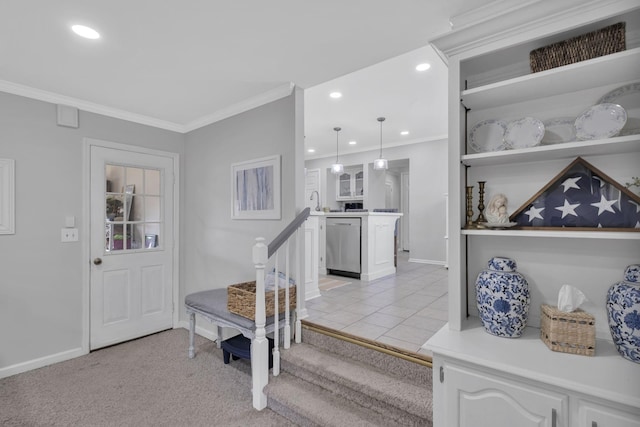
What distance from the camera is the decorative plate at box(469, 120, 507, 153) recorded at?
1680 millimetres

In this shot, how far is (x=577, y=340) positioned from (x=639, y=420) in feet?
1.05

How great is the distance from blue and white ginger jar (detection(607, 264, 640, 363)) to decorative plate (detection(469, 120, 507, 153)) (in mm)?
808

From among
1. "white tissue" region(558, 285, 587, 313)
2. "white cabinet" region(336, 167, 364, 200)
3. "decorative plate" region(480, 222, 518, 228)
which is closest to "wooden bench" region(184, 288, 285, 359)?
"decorative plate" region(480, 222, 518, 228)

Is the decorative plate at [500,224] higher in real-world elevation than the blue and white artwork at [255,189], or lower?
lower

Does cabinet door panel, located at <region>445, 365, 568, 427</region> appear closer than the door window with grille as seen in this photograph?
Yes

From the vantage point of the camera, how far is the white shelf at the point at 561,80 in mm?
1279

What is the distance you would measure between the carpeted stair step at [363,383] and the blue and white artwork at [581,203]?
1.17m

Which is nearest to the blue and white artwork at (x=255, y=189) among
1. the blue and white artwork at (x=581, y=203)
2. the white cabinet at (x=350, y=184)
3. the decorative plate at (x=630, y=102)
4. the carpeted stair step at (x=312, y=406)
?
the carpeted stair step at (x=312, y=406)

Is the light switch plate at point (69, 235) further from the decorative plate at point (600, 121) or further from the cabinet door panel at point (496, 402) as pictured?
the decorative plate at point (600, 121)

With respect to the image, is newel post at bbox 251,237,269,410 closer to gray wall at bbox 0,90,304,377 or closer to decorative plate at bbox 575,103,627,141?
gray wall at bbox 0,90,304,377

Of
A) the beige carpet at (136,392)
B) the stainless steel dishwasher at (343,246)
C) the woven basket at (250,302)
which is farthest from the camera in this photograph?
the stainless steel dishwasher at (343,246)

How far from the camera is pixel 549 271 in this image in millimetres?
1586

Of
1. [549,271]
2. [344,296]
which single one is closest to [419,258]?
[344,296]

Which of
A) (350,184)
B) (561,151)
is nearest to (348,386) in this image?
(561,151)
